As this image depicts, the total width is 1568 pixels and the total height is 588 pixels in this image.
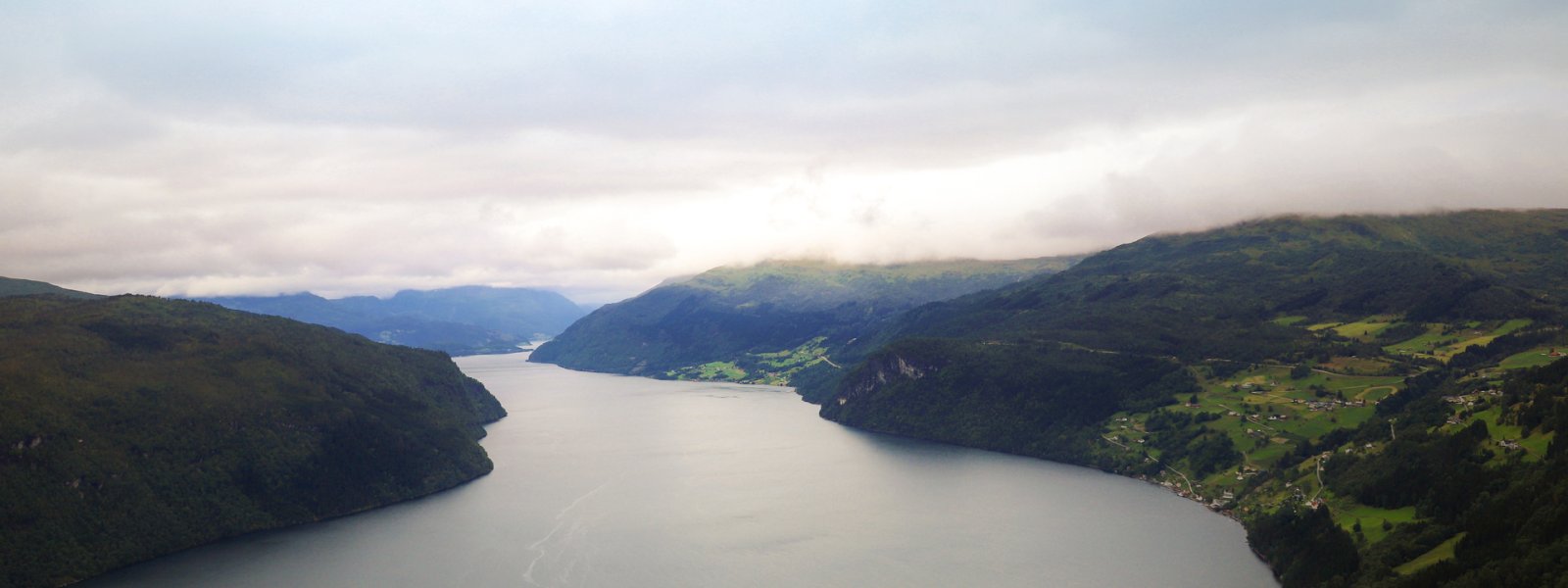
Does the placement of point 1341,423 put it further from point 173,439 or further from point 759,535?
point 173,439

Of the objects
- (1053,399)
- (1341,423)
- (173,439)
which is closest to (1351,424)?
(1341,423)

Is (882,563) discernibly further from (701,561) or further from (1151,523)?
(1151,523)

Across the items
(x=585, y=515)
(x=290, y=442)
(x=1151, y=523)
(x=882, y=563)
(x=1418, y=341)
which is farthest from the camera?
(x=1418, y=341)

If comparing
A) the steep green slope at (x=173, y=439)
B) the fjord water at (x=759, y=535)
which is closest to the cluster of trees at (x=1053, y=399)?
the fjord water at (x=759, y=535)

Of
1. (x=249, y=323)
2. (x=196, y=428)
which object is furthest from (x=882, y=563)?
(x=249, y=323)

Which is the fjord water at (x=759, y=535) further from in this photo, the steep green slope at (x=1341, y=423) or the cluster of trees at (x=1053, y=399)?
the cluster of trees at (x=1053, y=399)

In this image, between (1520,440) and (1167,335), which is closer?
(1520,440)

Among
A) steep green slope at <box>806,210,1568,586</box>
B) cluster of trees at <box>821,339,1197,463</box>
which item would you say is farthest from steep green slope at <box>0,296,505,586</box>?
steep green slope at <box>806,210,1568,586</box>
